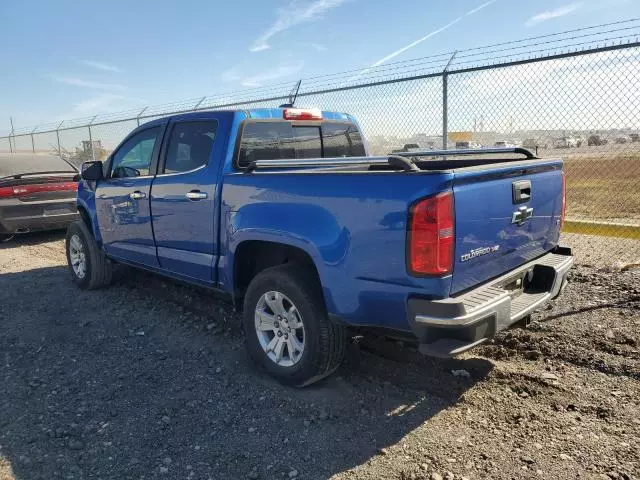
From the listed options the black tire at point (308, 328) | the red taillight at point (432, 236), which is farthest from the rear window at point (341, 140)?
the red taillight at point (432, 236)

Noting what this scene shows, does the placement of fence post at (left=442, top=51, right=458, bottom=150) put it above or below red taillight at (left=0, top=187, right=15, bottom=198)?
above

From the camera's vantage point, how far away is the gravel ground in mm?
2809

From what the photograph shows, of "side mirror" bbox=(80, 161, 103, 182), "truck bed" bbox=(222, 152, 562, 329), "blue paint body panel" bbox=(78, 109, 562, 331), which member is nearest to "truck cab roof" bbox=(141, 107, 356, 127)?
"blue paint body panel" bbox=(78, 109, 562, 331)

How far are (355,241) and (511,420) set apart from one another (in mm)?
1422

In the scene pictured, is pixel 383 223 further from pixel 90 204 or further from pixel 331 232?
pixel 90 204

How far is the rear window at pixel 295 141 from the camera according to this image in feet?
13.7

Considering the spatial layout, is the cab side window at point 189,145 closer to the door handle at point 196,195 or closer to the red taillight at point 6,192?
the door handle at point 196,195

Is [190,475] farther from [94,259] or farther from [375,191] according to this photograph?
[94,259]

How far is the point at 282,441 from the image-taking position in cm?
303

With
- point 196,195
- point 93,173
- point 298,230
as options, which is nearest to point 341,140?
point 196,195

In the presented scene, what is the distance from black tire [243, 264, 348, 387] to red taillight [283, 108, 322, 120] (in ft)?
5.02

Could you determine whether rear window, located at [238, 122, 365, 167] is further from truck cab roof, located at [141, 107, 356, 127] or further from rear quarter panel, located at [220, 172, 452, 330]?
rear quarter panel, located at [220, 172, 452, 330]

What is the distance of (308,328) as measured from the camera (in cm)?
336

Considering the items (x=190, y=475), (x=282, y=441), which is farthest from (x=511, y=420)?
(x=190, y=475)
